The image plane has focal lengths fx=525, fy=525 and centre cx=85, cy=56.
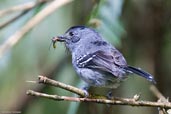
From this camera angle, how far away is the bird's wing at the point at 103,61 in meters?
3.44

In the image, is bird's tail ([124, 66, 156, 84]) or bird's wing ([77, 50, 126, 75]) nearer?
bird's tail ([124, 66, 156, 84])

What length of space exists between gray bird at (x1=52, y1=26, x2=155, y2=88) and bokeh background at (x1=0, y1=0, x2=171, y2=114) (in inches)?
42.1

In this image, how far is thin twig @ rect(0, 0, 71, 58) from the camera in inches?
172

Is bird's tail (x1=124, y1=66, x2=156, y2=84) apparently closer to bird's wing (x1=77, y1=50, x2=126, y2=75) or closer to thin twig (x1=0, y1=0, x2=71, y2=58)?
bird's wing (x1=77, y1=50, x2=126, y2=75)

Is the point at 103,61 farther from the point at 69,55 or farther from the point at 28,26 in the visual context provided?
the point at 69,55

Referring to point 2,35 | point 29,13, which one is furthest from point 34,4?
point 2,35

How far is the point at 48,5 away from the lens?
461 cm

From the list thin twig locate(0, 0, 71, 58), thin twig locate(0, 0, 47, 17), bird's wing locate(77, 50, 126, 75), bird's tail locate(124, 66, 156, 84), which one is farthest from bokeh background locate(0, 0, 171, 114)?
bird's tail locate(124, 66, 156, 84)

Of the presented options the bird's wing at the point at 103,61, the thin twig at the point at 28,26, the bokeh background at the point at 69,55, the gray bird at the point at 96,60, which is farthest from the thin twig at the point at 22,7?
the bird's wing at the point at 103,61

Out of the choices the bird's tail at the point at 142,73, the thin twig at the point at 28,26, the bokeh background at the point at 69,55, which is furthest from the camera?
the bokeh background at the point at 69,55

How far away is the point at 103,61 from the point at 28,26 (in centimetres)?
116

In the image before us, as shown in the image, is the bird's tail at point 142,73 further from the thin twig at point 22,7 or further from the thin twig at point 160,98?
the thin twig at point 22,7

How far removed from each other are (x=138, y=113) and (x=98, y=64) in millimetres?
1776

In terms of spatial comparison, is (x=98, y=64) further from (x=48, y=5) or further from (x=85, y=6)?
(x=85, y=6)
